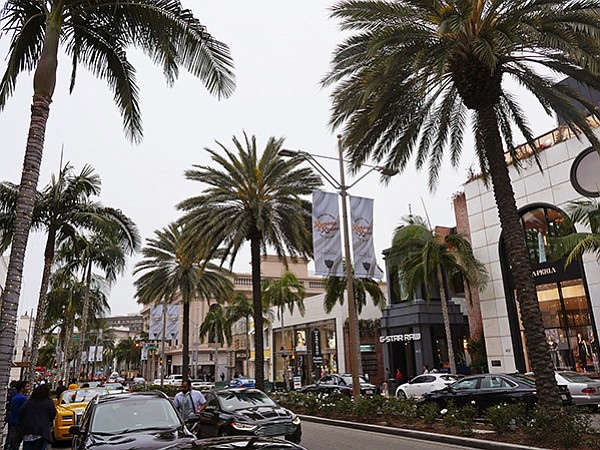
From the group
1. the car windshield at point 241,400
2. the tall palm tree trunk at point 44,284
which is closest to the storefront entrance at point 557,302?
the car windshield at point 241,400

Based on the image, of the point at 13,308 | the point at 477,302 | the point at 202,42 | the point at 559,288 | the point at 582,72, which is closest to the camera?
the point at 13,308

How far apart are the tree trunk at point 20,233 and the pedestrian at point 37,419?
80 cm

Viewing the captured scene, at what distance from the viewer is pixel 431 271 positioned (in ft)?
98.1

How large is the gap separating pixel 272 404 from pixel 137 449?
196 inches

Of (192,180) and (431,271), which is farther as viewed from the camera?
(431,271)

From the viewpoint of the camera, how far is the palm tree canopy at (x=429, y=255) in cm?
2958

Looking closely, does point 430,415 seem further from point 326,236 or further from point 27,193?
point 27,193

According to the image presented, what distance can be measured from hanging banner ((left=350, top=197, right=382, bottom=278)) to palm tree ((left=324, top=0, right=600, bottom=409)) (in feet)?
8.48

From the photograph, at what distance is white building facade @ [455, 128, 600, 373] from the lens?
25828mm

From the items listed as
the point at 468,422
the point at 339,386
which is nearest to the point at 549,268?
the point at 339,386

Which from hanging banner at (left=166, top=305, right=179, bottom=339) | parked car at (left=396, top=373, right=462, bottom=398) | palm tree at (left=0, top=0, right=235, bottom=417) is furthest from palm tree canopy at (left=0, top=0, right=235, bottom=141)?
hanging banner at (left=166, top=305, right=179, bottom=339)

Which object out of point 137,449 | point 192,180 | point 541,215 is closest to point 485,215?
point 541,215

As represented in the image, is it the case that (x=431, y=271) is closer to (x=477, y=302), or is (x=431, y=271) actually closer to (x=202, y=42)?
(x=477, y=302)

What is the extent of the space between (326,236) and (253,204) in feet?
19.1
